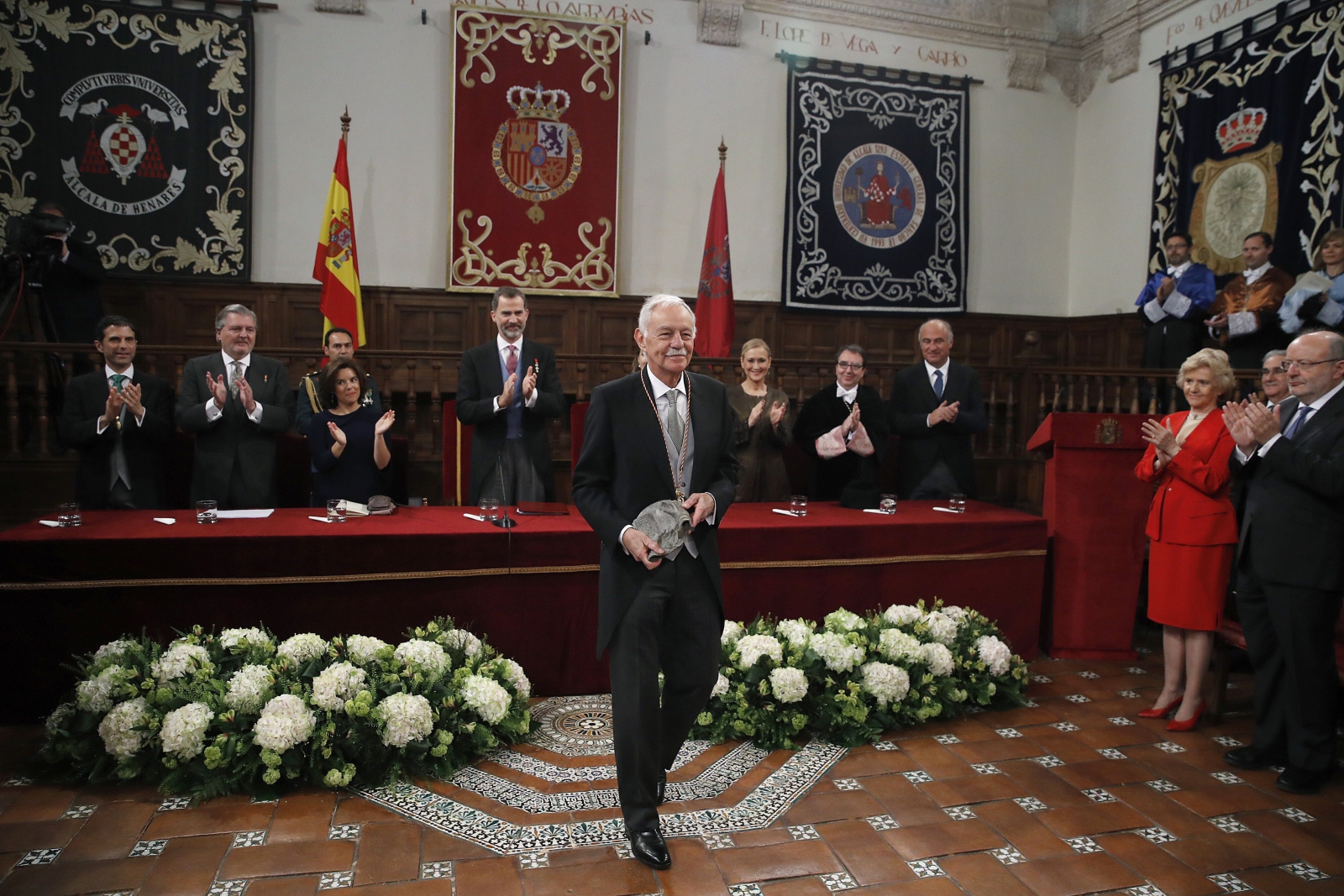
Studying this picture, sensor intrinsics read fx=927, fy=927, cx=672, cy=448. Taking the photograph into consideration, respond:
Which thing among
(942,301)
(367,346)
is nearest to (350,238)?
(367,346)

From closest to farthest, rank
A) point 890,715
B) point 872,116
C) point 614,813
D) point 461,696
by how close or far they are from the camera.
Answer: point 614,813 < point 461,696 < point 890,715 < point 872,116

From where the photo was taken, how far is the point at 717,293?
7.82 meters

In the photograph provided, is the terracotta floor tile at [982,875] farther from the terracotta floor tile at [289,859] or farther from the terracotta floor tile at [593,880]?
the terracotta floor tile at [289,859]

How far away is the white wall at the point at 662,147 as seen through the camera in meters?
7.49

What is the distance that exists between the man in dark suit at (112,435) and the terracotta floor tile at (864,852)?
357 centimetres

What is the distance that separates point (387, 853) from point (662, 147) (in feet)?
22.4

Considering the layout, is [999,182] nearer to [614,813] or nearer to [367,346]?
[367,346]

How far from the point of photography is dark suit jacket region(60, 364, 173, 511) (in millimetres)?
4406

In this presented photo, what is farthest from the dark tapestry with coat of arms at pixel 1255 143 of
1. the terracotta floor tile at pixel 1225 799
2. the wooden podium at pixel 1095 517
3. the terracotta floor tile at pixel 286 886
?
the terracotta floor tile at pixel 286 886

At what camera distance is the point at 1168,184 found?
802cm

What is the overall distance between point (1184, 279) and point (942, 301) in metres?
2.23

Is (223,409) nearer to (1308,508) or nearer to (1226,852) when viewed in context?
(1226,852)

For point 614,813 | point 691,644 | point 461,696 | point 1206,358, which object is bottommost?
point 614,813

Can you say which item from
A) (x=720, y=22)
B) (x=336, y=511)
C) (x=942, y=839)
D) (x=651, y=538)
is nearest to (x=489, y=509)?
(x=336, y=511)
